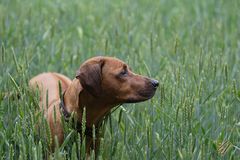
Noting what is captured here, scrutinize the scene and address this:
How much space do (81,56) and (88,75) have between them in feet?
6.55

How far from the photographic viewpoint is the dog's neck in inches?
188

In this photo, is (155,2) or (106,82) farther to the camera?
(155,2)

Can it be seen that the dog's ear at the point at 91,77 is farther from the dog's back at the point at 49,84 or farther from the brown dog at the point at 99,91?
the dog's back at the point at 49,84

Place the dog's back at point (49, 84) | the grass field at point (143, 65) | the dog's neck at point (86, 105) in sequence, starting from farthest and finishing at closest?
the dog's back at point (49, 84), the dog's neck at point (86, 105), the grass field at point (143, 65)

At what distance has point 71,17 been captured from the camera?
331 inches

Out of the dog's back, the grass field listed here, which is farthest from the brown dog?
the dog's back

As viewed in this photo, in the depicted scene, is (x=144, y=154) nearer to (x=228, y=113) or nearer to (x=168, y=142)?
(x=168, y=142)

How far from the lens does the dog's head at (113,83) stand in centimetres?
466

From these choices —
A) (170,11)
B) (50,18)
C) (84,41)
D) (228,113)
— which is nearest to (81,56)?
(84,41)

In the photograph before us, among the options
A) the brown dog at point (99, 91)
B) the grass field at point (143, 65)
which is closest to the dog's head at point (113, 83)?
the brown dog at point (99, 91)

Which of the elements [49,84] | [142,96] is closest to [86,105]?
[142,96]

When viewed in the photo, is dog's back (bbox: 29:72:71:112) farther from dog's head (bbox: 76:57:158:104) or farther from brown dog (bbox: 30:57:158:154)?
dog's head (bbox: 76:57:158:104)

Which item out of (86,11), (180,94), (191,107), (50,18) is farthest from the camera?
(86,11)

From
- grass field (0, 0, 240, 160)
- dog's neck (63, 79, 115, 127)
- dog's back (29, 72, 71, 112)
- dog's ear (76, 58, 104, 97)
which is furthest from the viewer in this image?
dog's back (29, 72, 71, 112)
